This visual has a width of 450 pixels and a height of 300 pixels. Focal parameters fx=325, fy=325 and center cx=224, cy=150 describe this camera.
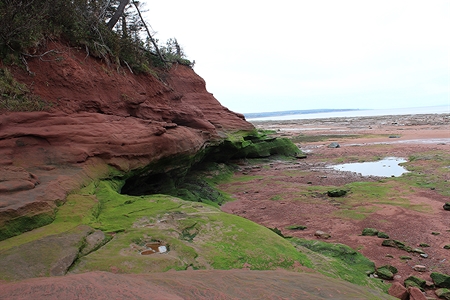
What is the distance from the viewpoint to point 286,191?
1240 cm

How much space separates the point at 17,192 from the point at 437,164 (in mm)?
17841

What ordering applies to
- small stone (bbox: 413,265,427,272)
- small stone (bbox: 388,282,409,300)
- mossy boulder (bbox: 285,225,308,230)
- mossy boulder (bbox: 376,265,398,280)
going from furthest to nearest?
mossy boulder (bbox: 285,225,308,230)
small stone (bbox: 413,265,427,272)
mossy boulder (bbox: 376,265,398,280)
small stone (bbox: 388,282,409,300)

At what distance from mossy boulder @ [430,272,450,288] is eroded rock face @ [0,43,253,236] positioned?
21.2 ft

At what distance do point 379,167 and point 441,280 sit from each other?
13.0 meters

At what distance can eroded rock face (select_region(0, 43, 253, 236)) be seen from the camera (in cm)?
580

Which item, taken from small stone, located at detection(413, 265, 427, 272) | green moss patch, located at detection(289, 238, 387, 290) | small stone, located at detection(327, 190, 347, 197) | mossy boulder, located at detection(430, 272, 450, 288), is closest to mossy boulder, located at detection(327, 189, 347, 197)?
small stone, located at detection(327, 190, 347, 197)

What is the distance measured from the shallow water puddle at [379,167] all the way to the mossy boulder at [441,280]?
34.2ft

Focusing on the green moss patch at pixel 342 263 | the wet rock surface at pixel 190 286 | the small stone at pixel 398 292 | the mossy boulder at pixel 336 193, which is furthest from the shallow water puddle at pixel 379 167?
the wet rock surface at pixel 190 286

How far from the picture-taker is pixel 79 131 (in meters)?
7.89

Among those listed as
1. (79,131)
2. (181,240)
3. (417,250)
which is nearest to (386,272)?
(417,250)

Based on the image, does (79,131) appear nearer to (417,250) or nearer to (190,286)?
(190,286)

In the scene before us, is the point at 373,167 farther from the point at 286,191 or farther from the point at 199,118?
the point at 199,118

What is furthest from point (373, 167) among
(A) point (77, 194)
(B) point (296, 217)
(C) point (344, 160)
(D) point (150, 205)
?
(A) point (77, 194)

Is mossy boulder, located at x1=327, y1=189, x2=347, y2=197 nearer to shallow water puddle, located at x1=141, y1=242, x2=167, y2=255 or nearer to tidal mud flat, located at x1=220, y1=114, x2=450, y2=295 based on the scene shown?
tidal mud flat, located at x1=220, y1=114, x2=450, y2=295
